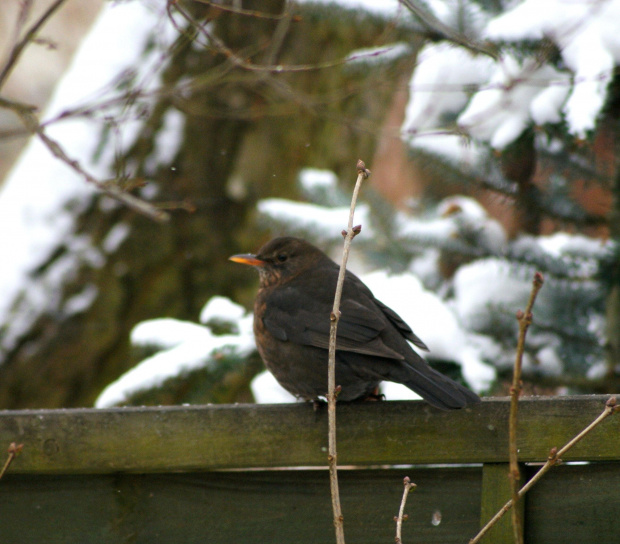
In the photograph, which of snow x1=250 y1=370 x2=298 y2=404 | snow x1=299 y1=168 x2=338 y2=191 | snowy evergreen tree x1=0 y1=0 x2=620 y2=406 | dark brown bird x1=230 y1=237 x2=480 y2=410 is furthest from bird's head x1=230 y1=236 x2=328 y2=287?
snow x1=299 y1=168 x2=338 y2=191

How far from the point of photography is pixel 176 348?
286 centimetres

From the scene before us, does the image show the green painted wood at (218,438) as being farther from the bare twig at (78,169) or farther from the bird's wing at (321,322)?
the bare twig at (78,169)

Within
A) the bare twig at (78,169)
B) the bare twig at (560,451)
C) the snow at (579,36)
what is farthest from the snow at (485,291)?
the bare twig at (560,451)

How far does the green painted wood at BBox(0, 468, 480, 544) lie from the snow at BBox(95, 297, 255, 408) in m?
1.00

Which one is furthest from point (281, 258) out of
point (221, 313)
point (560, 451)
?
point (560, 451)

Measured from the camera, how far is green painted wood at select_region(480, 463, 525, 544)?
5.32 ft

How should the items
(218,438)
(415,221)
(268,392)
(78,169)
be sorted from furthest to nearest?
(415,221) → (268,392) → (78,169) → (218,438)

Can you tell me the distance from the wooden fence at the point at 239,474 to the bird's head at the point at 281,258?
1322 mm

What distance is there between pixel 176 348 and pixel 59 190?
89.0 inches

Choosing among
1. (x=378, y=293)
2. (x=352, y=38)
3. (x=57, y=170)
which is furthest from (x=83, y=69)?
(x=378, y=293)

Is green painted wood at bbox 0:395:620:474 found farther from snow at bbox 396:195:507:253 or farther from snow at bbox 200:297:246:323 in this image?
snow at bbox 396:195:507:253

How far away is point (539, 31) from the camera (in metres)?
2.84

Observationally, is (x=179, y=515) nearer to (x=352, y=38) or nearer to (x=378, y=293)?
(x=378, y=293)

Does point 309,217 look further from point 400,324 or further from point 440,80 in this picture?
point 400,324
